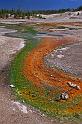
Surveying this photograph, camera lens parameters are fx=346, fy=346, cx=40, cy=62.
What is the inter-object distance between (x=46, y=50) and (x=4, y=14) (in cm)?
8229

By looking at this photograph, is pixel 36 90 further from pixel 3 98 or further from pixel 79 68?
pixel 79 68

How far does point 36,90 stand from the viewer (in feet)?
83.1

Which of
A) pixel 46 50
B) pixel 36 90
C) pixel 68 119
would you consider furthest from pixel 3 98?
pixel 46 50

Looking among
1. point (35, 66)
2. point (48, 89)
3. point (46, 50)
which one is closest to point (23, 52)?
point (46, 50)

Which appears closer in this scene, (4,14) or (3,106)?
(3,106)

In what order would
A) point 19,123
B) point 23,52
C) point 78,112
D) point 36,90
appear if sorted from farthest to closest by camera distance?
1. point 23,52
2. point 36,90
3. point 78,112
4. point 19,123

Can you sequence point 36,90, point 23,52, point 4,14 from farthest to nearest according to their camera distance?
point 4,14, point 23,52, point 36,90

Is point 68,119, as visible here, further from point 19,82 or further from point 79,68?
point 79,68

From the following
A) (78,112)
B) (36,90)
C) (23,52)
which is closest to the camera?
(78,112)

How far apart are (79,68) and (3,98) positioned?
10980mm

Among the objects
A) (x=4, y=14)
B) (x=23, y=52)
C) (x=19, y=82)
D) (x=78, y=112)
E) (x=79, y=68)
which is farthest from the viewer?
(x=4, y=14)

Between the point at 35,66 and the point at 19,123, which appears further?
the point at 35,66

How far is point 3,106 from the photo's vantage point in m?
22.0

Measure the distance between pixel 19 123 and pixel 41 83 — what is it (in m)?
7.47
